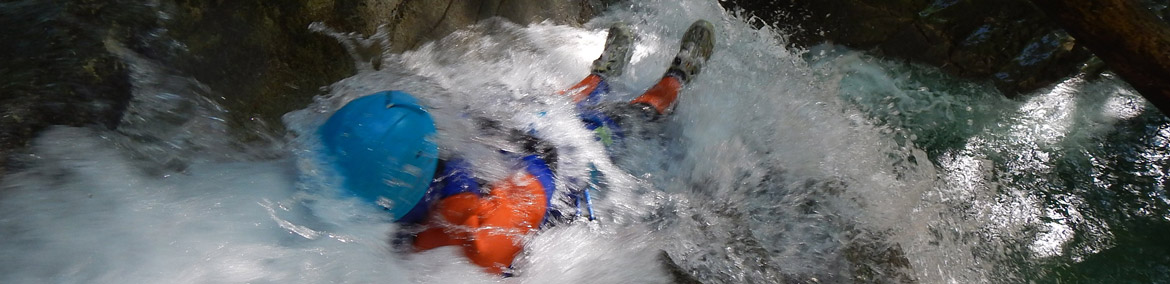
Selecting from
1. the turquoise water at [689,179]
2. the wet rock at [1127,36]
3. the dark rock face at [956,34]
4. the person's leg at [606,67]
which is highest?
the wet rock at [1127,36]

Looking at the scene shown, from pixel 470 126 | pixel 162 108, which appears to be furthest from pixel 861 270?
pixel 162 108

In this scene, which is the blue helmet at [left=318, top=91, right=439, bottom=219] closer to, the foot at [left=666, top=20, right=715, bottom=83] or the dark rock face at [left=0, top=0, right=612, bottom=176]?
the dark rock face at [left=0, top=0, right=612, bottom=176]

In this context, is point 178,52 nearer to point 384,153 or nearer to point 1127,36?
point 384,153

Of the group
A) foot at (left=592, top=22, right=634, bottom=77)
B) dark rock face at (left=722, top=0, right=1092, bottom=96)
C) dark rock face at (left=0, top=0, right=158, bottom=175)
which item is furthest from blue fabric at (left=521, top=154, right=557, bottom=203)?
dark rock face at (left=722, top=0, right=1092, bottom=96)

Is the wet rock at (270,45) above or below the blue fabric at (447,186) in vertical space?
above

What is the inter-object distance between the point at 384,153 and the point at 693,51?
210cm

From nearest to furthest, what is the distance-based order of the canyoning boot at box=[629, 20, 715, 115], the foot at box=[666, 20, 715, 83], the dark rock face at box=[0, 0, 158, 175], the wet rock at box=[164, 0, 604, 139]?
the dark rock face at box=[0, 0, 158, 175], the wet rock at box=[164, 0, 604, 139], the canyoning boot at box=[629, 20, 715, 115], the foot at box=[666, 20, 715, 83]

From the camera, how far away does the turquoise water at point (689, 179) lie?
2143 millimetres

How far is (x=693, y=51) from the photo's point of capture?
142 inches

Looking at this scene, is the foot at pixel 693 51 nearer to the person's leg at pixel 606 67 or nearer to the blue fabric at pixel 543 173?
the person's leg at pixel 606 67

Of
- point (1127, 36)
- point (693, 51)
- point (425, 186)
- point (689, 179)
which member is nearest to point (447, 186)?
point (425, 186)

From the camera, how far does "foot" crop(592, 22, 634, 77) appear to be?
11.8 feet

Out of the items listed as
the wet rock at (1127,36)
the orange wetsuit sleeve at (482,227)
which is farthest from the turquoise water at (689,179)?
the wet rock at (1127,36)

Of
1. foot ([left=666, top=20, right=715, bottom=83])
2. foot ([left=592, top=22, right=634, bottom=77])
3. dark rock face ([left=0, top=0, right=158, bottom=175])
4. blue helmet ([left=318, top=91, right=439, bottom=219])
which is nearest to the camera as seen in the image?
blue helmet ([left=318, top=91, right=439, bottom=219])
